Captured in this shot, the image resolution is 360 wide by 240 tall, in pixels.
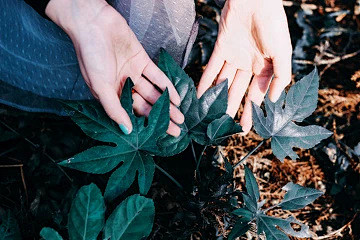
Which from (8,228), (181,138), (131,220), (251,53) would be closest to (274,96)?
(251,53)

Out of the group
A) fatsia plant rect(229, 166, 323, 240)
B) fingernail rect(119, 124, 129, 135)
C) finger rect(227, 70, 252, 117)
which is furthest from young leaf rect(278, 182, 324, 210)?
fingernail rect(119, 124, 129, 135)

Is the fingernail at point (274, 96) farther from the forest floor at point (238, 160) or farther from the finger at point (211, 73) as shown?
the forest floor at point (238, 160)

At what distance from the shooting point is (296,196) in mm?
961

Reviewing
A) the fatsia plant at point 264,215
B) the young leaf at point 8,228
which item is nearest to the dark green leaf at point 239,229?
the fatsia plant at point 264,215

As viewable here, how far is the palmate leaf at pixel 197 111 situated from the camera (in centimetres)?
96

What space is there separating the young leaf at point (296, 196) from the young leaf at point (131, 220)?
1.24 ft

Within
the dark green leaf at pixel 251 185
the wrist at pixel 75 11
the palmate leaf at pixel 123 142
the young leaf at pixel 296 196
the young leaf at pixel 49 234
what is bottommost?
the young leaf at pixel 49 234

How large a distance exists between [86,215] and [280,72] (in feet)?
2.31

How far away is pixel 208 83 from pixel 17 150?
0.79 meters

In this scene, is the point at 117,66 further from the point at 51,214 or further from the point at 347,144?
the point at 347,144

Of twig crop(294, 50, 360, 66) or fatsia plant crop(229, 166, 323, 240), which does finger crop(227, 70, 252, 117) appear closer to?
fatsia plant crop(229, 166, 323, 240)

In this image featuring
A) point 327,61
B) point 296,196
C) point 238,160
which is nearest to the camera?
point 296,196

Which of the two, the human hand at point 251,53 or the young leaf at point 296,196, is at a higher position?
the human hand at point 251,53

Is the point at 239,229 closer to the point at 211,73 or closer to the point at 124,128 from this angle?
the point at 124,128
